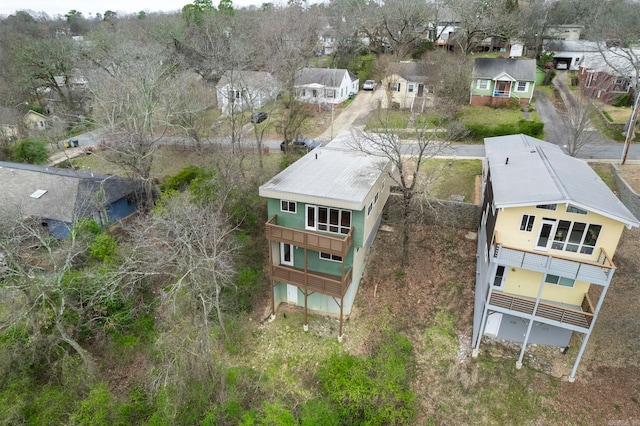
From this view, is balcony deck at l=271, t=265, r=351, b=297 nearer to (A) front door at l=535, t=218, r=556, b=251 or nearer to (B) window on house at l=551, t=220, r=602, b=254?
(A) front door at l=535, t=218, r=556, b=251

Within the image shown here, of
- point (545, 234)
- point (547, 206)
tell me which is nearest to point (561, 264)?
point (545, 234)

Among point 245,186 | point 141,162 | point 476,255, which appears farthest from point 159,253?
point 476,255

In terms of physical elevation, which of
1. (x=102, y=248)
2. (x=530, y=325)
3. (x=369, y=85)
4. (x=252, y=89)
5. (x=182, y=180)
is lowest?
(x=530, y=325)

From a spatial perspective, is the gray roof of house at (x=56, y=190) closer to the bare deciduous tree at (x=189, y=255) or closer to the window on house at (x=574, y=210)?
the bare deciduous tree at (x=189, y=255)

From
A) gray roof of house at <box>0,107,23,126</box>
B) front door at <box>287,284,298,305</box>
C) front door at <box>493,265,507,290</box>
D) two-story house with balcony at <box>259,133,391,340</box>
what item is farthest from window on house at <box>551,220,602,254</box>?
gray roof of house at <box>0,107,23,126</box>

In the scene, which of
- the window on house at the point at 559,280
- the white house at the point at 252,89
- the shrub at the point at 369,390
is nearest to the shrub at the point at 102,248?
the shrub at the point at 369,390

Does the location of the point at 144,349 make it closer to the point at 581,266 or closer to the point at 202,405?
the point at 202,405

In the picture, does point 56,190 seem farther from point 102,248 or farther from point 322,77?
point 322,77
